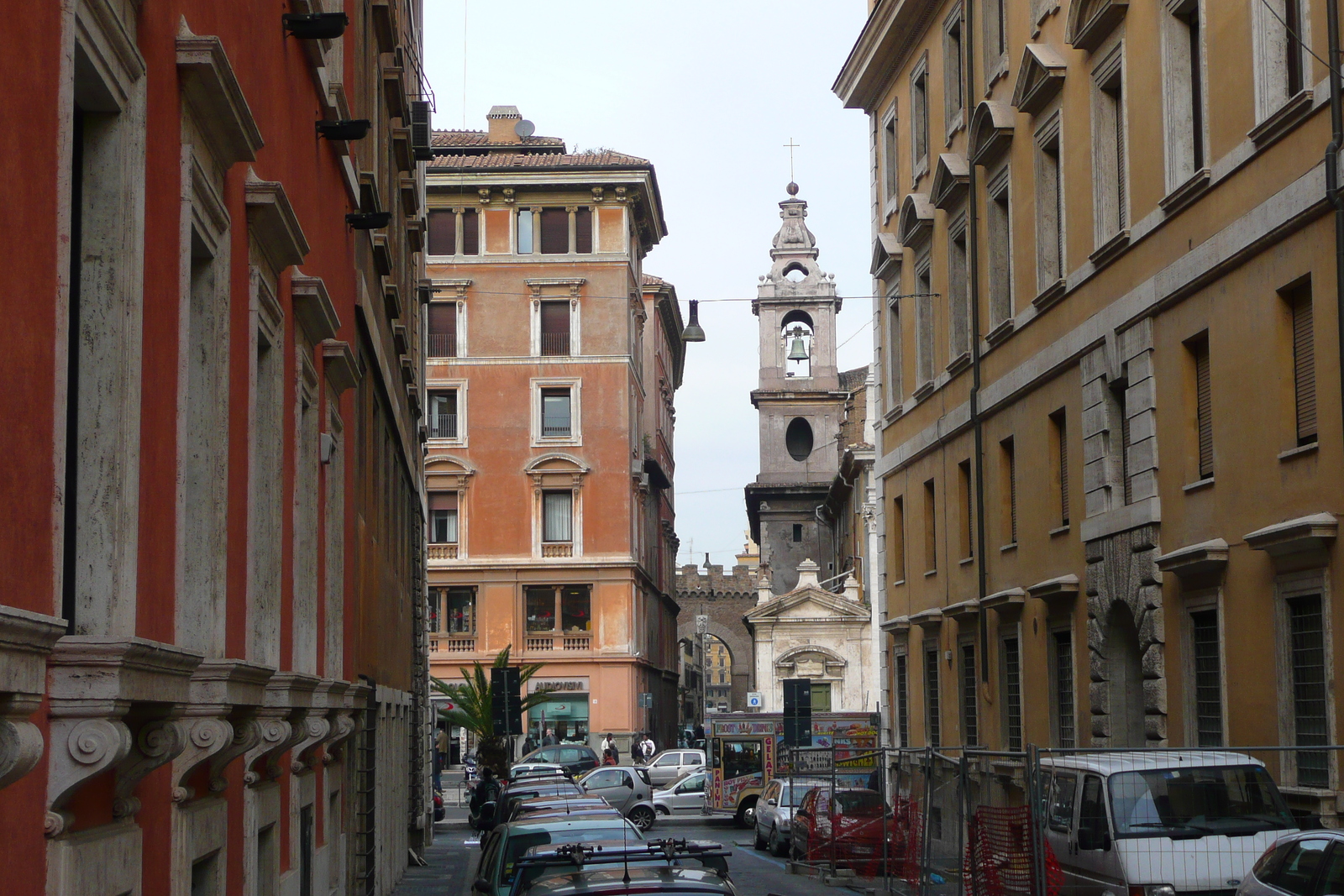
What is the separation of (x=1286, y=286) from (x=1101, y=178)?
562 cm

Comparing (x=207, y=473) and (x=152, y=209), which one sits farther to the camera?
(x=207, y=473)

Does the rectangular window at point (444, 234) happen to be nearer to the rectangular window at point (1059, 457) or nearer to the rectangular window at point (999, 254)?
the rectangular window at point (999, 254)

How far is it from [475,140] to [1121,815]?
5904 centimetres

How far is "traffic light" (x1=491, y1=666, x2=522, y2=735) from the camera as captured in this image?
33.0 meters

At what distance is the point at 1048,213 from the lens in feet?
79.3

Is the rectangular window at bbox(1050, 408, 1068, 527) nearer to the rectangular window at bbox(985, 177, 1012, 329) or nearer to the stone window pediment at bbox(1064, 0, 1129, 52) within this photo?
the rectangular window at bbox(985, 177, 1012, 329)

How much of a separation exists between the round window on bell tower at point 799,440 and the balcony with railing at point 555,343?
35.0 meters

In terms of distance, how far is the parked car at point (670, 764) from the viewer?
160ft

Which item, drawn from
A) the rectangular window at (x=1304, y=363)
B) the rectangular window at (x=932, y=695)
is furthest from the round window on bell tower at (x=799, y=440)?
the rectangular window at (x=1304, y=363)

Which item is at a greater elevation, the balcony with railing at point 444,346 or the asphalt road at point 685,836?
the balcony with railing at point 444,346

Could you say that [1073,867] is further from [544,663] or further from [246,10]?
[544,663]

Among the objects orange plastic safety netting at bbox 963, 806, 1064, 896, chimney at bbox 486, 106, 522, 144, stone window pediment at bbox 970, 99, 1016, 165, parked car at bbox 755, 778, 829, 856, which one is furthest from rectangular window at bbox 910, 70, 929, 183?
chimney at bbox 486, 106, 522, 144

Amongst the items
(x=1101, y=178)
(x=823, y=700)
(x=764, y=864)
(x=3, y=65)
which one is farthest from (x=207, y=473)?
(x=823, y=700)

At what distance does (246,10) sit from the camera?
31.0 feet
